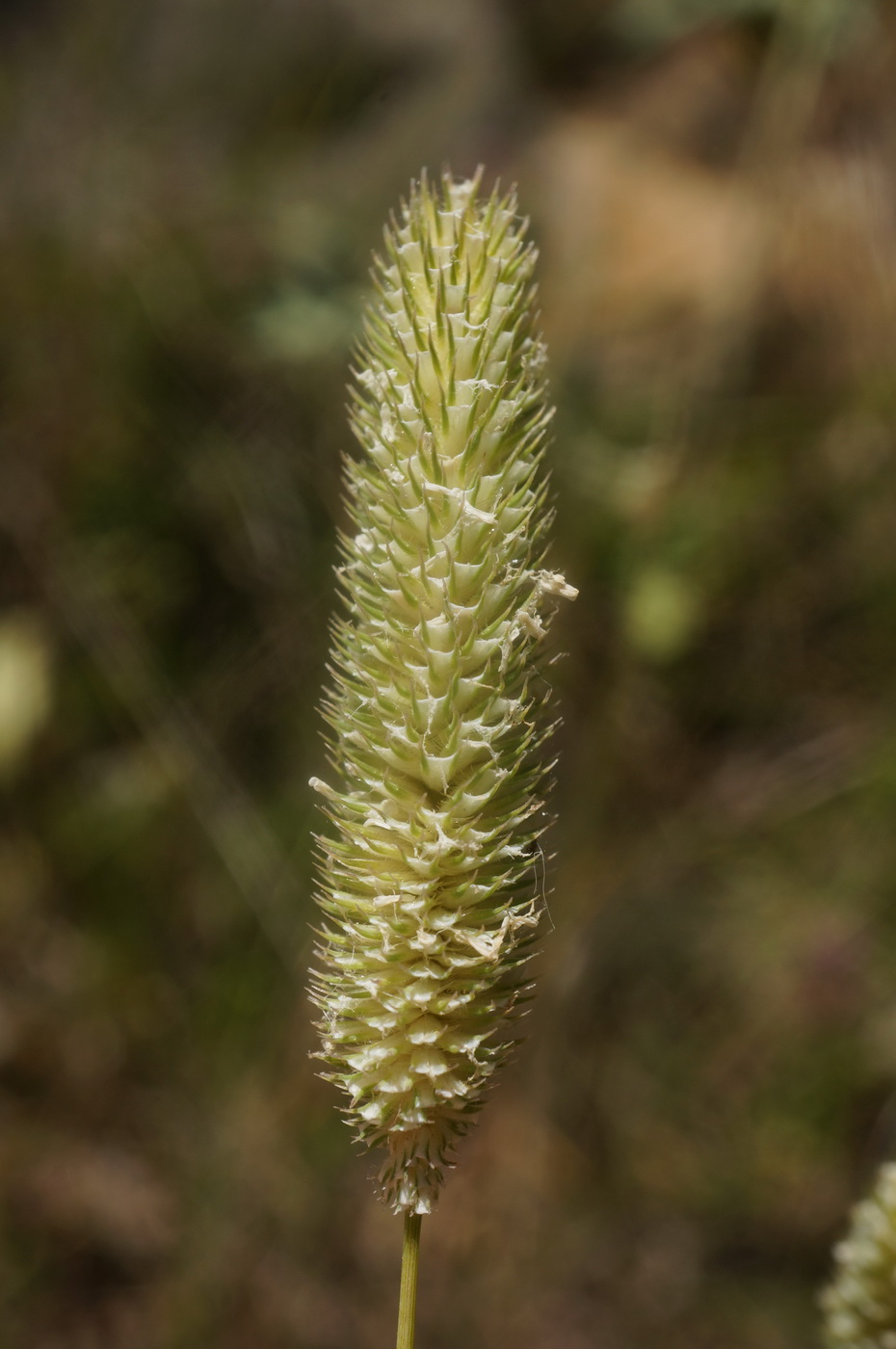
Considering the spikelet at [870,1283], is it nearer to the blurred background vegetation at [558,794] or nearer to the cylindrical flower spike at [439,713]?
the cylindrical flower spike at [439,713]

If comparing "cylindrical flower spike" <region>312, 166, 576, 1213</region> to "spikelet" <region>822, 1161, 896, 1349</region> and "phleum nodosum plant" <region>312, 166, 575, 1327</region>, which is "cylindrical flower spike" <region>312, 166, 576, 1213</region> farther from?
"spikelet" <region>822, 1161, 896, 1349</region>

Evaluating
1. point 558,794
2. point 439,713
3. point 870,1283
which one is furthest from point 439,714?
point 558,794

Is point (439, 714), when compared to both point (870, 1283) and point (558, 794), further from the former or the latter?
point (558, 794)

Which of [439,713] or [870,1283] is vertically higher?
[439,713]

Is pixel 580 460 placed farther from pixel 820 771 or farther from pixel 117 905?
pixel 117 905

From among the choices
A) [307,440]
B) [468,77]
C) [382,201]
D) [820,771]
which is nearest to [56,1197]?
[307,440]

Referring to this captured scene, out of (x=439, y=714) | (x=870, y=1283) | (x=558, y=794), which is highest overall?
(x=558, y=794)

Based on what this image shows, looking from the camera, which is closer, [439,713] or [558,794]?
[439,713]

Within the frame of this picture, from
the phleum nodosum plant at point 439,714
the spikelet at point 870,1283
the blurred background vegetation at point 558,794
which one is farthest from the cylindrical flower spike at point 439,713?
the blurred background vegetation at point 558,794
